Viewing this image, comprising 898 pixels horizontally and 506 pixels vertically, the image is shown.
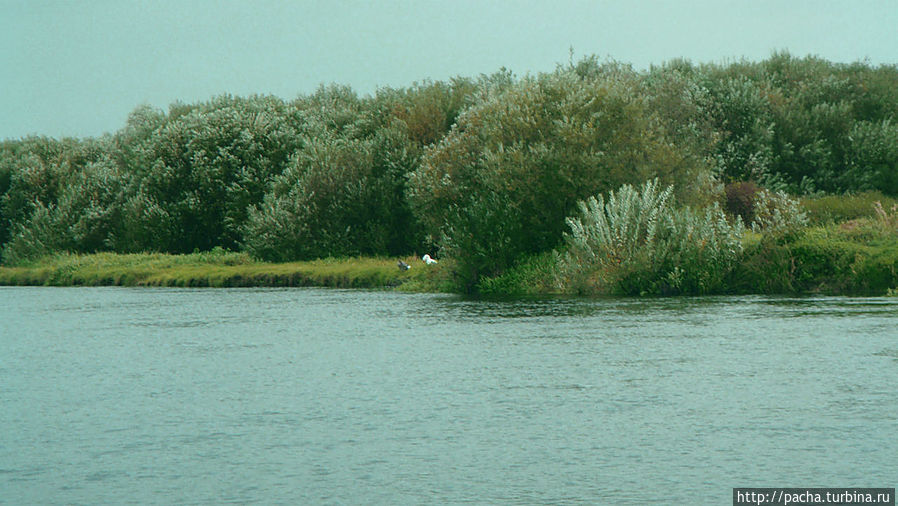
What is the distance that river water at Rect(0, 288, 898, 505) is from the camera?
10812mm

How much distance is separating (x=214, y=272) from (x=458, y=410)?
46.1 metres

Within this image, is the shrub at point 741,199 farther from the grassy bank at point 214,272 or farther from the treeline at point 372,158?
the grassy bank at point 214,272

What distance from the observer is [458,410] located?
1491cm

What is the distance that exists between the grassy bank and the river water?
2109 cm

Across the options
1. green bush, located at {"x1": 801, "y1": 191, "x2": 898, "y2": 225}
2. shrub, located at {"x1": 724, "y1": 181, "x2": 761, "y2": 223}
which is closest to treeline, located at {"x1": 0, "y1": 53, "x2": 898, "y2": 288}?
shrub, located at {"x1": 724, "y1": 181, "x2": 761, "y2": 223}

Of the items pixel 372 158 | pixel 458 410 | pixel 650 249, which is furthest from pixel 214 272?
pixel 458 410

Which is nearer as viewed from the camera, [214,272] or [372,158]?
[214,272]

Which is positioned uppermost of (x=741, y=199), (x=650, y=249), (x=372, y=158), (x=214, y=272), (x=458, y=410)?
(x=372, y=158)

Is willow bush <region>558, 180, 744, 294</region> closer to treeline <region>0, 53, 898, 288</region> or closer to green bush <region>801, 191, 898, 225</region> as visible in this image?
treeline <region>0, 53, 898, 288</region>

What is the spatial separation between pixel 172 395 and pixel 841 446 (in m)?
9.58

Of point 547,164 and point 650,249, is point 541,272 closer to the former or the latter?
point 547,164

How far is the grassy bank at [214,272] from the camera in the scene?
51750 mm

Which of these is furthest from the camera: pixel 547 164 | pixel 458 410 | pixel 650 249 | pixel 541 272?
pixel 547 164

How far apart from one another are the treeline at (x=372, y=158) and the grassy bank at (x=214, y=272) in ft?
7.94
